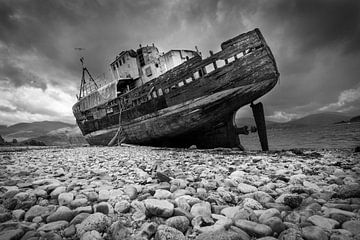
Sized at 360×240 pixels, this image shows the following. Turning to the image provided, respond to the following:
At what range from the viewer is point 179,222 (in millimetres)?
1500

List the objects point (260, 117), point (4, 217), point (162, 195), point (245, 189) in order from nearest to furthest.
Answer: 1. point (4, 217)
2. point (162, 195)
3. point (245, 189)
4. point (260, 117)

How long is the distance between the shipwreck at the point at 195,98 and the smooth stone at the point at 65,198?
7142 mm

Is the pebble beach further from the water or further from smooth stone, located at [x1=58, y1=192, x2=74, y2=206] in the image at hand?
the water

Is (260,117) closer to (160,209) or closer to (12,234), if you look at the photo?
(160,209)

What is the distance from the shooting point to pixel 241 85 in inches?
306

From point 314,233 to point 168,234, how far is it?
107cm

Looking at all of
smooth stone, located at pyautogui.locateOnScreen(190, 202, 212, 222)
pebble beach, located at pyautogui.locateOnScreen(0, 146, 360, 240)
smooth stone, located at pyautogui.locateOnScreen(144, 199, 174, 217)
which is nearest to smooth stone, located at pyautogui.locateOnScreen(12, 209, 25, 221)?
pebble beach, located at pyautogui.locateOnScreen(0, 146, 360, 240)

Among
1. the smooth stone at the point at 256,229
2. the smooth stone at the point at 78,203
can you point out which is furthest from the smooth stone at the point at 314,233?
the smooth stone at the point at 78,203

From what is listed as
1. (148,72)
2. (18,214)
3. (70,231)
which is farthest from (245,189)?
(148,72)

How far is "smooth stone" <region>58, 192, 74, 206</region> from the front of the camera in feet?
6.32

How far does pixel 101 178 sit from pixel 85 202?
1.15m

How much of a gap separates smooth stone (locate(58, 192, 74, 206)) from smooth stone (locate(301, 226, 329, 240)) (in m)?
2.26

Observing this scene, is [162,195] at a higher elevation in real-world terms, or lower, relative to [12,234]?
lower

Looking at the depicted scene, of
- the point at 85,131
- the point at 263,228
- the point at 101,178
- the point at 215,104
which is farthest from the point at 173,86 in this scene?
the point at 85,131
